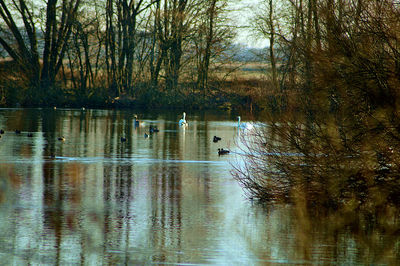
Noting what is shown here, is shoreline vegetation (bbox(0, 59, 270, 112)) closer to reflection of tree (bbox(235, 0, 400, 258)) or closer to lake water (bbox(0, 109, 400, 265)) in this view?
lake water (bbox(0, 109, 400, 265))

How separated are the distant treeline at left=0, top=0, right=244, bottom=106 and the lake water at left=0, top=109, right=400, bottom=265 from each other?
30270 millimetres

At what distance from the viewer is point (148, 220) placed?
10164 mm

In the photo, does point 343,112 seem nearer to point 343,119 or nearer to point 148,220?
point 343,119

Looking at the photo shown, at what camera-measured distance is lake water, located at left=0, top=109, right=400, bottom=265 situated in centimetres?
823

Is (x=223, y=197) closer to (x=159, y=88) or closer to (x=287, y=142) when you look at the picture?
(x=287, y=142)

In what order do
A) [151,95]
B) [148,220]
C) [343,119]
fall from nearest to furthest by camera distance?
[343,119], [148,220], [151,95]

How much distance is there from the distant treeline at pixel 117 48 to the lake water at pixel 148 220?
3027cm

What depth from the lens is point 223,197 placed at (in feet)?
40.7

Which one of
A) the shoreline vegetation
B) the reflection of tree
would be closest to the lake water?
the reflection of tree

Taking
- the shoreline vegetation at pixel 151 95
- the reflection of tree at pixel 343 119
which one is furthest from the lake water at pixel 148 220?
the shoreline vegetation at pixel 151 95

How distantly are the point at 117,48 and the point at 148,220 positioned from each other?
4173 cm

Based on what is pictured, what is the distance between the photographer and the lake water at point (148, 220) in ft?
27.0

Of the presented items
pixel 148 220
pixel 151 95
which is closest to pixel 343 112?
pixel 148 220

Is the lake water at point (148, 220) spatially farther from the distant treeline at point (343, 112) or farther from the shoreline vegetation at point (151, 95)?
the shoreline vegetation at point (151, 95)
